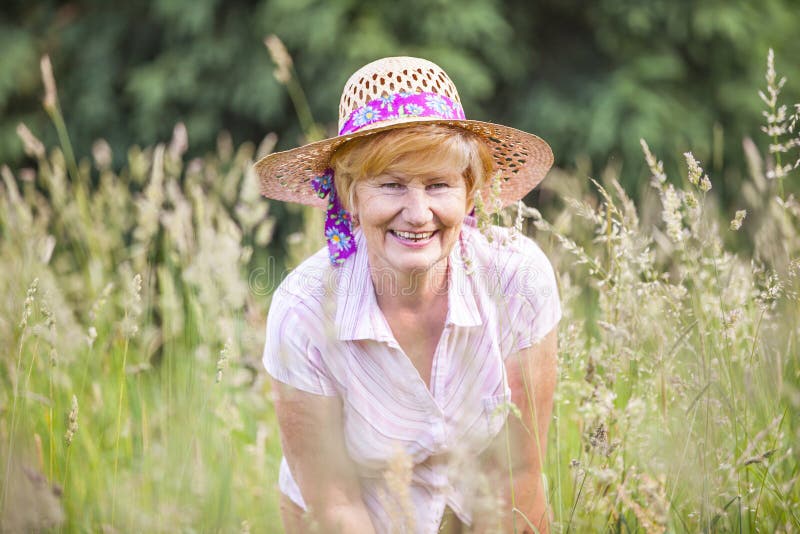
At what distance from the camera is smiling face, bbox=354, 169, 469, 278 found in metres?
1.86

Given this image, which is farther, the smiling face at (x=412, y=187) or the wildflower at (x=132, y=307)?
the smiling face at (x=412, y=187)

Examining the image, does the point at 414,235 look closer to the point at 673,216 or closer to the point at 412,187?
the point at 412,187

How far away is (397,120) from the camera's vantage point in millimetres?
1820

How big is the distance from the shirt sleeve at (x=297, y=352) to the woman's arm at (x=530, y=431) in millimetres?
503

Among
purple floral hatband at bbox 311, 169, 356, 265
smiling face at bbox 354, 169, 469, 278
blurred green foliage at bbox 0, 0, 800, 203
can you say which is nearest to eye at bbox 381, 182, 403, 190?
smiling face at bbox 354, 169, 469, 278

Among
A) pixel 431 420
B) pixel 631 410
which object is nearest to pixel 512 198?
pixel 431 420

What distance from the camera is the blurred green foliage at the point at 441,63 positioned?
4844 millimetres

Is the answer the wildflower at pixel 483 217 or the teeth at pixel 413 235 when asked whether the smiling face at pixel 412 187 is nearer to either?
the teeth at pixel 413 235

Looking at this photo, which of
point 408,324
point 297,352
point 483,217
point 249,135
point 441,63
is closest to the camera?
point 483,217

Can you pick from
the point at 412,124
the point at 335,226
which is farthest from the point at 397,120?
the point at 335,226

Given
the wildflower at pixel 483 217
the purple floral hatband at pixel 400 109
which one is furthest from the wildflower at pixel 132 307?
the wildflower at pixel 483 217

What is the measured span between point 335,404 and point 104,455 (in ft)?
3.18

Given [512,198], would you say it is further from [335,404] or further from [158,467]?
[158,467]

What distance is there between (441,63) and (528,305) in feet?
10.5
